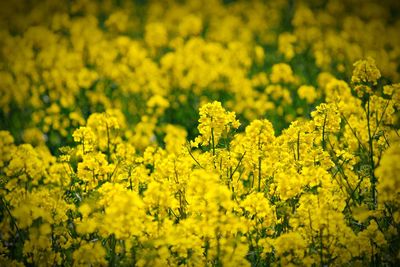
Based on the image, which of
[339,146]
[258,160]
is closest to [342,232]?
[258,160]

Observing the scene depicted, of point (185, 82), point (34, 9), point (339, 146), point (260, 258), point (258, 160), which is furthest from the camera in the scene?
point (34, 9)

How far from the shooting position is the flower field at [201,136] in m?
3.12

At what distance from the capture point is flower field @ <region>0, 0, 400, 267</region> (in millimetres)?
3123

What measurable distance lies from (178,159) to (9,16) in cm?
840

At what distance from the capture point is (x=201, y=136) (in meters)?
3.92

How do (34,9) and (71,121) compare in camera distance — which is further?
(34,9)

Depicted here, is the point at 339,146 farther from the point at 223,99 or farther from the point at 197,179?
the point at 223,99

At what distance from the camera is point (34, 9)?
11203mm

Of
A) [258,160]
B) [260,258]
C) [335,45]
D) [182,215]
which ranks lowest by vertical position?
[260,258]

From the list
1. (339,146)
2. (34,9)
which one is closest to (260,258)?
(339,146)

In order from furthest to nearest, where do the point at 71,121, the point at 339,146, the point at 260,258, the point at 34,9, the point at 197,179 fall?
the point at 34,9 < the point at 71,121 < the point at 339,146 < the point at 260,258 < the point at 197,179

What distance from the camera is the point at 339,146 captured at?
4.61 metres

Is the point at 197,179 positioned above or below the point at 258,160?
below

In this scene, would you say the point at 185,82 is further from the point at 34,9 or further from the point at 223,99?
the point at 34,9
